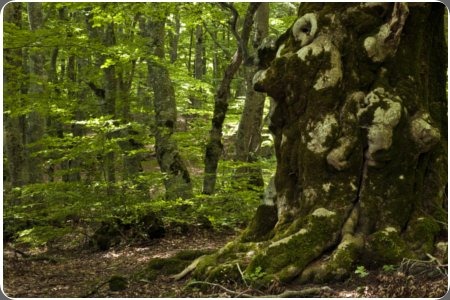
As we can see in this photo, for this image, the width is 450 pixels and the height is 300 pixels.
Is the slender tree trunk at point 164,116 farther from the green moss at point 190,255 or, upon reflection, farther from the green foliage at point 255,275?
the green foliage at point 255,275

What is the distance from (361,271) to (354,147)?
4.71ft

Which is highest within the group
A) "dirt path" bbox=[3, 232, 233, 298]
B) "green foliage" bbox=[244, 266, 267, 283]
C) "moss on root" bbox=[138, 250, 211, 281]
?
"green foliage" bbox=[244, 266, 267, 283]

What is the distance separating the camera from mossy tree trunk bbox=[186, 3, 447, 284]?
535 cm

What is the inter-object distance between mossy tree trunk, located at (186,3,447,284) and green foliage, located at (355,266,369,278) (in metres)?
0.11

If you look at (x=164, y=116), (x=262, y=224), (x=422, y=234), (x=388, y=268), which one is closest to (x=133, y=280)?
(x=262, y=224)

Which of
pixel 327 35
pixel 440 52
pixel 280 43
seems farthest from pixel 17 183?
pixel 440 52

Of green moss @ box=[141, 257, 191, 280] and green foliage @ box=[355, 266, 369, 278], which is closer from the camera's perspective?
green foliage @ box=[355, 266, 369, 278]

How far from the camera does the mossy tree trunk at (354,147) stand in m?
5.35

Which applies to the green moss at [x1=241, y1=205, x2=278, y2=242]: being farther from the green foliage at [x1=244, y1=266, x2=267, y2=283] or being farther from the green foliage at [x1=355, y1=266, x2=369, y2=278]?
the green foliage at [x1=355, y1=266, x2=369, y2=278]

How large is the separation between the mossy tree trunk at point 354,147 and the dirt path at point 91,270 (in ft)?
3.01

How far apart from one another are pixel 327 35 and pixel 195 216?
555 centimetres

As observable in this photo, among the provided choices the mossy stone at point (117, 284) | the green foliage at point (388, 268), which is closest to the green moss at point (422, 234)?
the green foliage at point (388, 268)

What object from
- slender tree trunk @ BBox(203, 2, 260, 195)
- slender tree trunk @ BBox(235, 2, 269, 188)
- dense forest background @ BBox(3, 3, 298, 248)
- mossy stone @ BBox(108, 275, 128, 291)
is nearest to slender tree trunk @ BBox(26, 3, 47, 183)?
dense forest background @ BBox(3, 3, 298, 248)

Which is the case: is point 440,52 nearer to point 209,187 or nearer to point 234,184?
point 234,184
